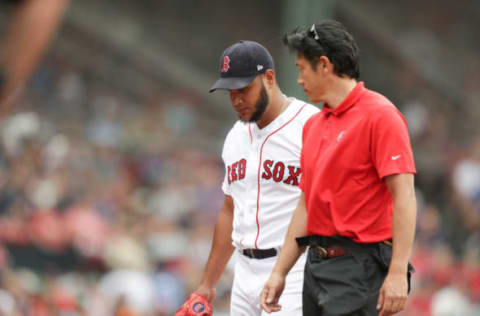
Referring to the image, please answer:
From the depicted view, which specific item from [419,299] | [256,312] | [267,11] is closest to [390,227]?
[256,312]

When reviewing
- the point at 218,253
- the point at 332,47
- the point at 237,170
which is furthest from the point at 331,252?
the point at 218,253

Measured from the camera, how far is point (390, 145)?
252cm

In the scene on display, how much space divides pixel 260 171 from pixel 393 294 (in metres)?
Result: 1.20

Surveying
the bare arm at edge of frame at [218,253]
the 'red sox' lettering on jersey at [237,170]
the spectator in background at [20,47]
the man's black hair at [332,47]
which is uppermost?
the man's black hair at [332,47]

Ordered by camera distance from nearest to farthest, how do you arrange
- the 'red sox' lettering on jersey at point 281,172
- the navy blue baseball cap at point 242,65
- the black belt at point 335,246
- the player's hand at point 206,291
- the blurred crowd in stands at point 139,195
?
1. the black belt at point 335,246
2. the navy blue baseball cap at point 242,65
3. the 'red sox' lettering on jersey at point 281,172
4. the player's hand at point 206,291
5. the blurred crowd in stands at point 139,195

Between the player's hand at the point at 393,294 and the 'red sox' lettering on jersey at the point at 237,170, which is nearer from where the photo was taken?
the player's hand at the point at 393,294

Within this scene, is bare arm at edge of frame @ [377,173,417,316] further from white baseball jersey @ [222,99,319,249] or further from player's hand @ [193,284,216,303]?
player's hand @ [193,284,216,303]

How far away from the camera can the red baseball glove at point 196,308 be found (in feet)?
11.7

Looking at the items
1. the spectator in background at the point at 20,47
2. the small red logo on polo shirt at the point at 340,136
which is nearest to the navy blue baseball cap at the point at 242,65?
the small red logo on polo shirt at the point at 340,136

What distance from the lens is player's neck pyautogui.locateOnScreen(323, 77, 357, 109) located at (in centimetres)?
275

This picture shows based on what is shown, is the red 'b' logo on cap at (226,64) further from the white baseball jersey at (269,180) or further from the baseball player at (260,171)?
the white baseball jersey at (269,180)

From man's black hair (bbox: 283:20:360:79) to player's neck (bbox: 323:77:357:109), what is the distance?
0.07 feet

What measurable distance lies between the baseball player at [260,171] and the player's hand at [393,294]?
2.91ft

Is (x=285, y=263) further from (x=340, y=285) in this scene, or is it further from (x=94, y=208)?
(x=94, y=208)
